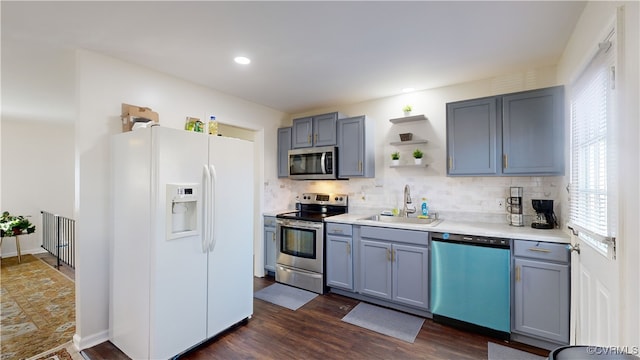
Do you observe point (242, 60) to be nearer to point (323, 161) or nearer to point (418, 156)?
point (323, 161)

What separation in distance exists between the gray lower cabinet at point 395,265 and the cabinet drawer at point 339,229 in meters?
0.18

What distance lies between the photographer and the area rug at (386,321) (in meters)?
2.45

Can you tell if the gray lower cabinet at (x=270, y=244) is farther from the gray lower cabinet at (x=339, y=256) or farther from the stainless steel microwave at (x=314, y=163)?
the gray lower cabinet at (x=339, y=256)

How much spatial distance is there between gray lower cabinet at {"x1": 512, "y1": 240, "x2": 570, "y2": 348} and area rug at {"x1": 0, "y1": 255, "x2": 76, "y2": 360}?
381 cm

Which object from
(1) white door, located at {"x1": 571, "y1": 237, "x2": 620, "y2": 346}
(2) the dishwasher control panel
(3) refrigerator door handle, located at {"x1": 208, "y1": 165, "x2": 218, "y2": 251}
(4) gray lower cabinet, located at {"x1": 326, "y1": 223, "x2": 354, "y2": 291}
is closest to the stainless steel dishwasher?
(2) the dishwasher control panel

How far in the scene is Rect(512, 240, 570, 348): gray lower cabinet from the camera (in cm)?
209

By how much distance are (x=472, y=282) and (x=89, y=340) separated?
3296 millimetres

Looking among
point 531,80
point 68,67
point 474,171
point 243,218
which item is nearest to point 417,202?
point 474,171

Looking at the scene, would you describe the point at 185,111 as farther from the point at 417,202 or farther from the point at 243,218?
the point at 417,202

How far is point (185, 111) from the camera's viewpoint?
302 cm

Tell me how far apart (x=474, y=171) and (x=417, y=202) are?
31.7 inches

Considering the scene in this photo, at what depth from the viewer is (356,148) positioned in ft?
11.6

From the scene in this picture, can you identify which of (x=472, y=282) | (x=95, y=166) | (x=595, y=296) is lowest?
(x=472, y=282)

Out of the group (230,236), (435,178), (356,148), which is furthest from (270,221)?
(435,178)
